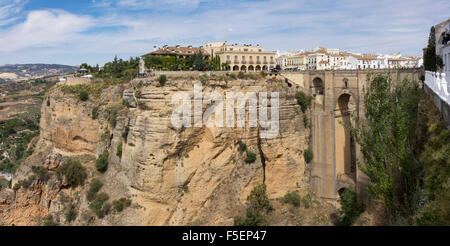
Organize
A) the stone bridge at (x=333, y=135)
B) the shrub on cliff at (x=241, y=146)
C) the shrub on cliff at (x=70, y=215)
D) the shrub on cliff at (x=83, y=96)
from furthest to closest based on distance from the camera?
the shrub on cliff at (x=83, y=96) → the stone bridge at (x=333, y=135) → the shrub on cliff at (x=241, y=146) → the shrub on cliff at (x=70, y=215)

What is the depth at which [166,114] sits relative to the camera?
16.8 metres

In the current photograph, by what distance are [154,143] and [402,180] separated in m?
11.1

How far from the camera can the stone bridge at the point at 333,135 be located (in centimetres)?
2206

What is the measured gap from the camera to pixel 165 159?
16.8 m

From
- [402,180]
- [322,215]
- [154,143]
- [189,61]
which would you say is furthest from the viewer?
[189,61]

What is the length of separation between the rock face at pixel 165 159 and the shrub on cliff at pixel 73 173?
0.50 meters

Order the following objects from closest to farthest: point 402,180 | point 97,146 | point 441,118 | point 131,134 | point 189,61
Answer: point 441,118 → point 402,180 → point 131,134 → point 97,146 → point 189,61

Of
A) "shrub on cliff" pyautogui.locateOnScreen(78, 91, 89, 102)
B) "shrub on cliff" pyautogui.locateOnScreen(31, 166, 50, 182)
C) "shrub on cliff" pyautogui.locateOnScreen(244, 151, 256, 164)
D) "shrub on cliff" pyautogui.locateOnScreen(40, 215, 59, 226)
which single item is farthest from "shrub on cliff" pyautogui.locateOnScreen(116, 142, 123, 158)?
"shrub on cliff" pyautogui.locateOnScreen(244, 151, 256, 164)

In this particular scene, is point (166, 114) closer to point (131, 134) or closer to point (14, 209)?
point (131, 134)

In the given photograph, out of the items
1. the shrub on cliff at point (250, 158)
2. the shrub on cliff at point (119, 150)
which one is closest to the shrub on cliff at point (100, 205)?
the shrub on cliff at point (119, 150)

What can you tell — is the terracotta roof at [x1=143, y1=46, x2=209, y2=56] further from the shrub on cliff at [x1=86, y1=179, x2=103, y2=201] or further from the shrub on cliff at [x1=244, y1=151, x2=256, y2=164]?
the shrub on cliff at [x1=244, y1=151, x2=256, y2=164]

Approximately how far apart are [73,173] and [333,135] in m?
17.3

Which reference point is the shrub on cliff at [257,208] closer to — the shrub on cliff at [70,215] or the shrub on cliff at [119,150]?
the shrub on cliff at [119,150]

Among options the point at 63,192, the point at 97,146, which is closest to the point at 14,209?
the point at 63,192
